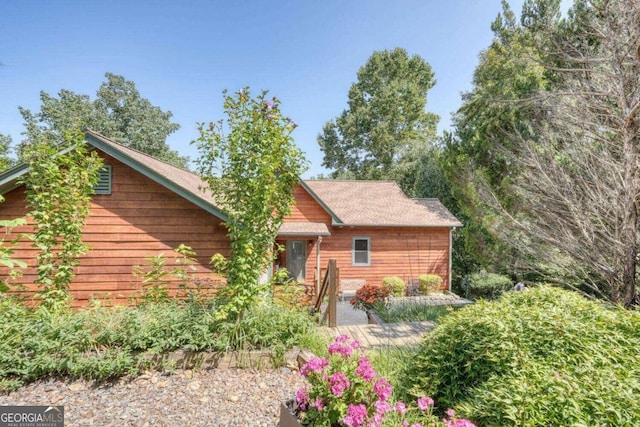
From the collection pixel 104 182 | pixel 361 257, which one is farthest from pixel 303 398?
pixel 361 257

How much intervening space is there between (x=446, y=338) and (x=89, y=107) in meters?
45.2

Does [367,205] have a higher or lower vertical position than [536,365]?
higher

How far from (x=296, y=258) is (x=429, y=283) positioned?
21.1ft

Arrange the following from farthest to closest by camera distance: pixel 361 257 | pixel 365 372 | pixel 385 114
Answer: pixel 385 114
pixel 361 257
pixel 365 372

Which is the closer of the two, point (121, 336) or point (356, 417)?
point (356, 417)

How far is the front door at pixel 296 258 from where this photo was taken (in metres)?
12.2

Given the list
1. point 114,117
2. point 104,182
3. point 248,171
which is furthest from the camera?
point 114,117

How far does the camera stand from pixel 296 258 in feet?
40.3

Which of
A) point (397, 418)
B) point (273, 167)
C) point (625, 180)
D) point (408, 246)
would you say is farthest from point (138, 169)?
point (408, 246)

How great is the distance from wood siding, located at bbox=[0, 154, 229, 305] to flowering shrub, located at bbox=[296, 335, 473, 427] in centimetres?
415

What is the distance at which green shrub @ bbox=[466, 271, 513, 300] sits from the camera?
37.7 ft

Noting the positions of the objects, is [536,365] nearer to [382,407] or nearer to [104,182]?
[382,407]

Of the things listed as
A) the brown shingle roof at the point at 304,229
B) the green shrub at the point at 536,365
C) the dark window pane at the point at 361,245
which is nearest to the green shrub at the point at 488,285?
the dark window pane at the point at 361,245

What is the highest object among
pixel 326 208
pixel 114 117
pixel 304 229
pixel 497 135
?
pixel 114 117
